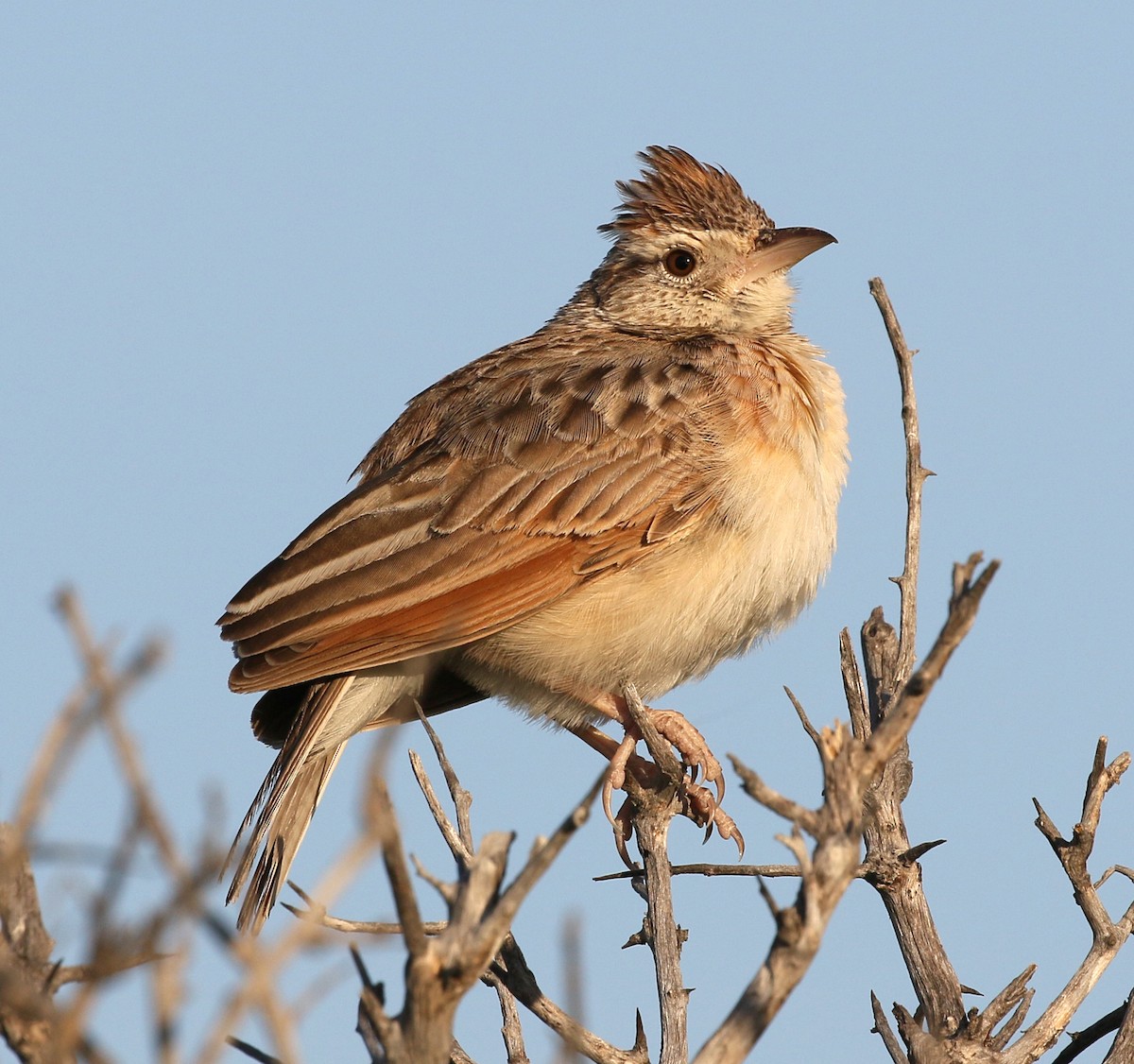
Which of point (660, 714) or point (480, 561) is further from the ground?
point (480, 561)

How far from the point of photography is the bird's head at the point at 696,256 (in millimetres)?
8266

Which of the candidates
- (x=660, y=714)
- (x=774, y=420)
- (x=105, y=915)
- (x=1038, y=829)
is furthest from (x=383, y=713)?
(x=105, y=915)

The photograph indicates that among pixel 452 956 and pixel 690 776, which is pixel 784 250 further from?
pixel 452 956

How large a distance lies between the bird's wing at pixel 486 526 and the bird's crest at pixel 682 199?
53.5 inches

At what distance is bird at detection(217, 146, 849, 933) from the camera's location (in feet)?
21.7

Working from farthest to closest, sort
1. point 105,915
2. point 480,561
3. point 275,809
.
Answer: point 480,561 < point 275,809 < point 105,915

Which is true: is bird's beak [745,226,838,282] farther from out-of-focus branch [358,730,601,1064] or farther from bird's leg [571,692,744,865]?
out-of-focus branch [358,730,601,1064]

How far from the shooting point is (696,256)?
27.5 ft

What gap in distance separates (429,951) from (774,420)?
4.70 meters

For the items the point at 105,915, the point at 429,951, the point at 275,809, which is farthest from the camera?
the point at 275,809

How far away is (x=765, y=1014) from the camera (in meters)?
3.27

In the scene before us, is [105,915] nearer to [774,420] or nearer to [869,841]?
[869,841]

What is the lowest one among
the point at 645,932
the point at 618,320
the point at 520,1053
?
the point at 520,1053

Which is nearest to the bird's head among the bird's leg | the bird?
the bird
